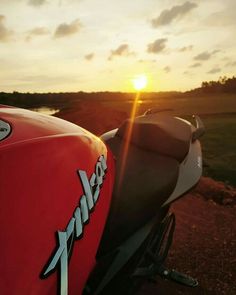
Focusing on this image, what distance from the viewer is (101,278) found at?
83.4 inches

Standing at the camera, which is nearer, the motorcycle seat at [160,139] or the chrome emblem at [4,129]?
the chrome emblem at [4,129]

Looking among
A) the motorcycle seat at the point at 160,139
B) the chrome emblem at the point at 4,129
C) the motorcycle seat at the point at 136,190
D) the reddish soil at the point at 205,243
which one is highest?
the chrome emblem at the point at 4,129

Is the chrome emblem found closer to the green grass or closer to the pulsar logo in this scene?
the pulsar logo

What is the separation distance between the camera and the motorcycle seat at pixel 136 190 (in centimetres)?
220

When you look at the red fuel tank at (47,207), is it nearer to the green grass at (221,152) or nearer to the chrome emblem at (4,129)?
the chrome emblem at (4,129)

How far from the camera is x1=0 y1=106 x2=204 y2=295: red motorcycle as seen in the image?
1.50 m

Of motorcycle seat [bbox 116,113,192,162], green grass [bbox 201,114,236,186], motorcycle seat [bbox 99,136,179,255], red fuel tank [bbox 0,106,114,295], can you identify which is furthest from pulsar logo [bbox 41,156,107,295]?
green grass [bbox 201,114,236,186]

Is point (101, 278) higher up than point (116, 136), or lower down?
lower down

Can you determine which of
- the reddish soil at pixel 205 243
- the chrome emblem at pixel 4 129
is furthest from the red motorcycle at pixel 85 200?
the reddish soil at pixel 205 243

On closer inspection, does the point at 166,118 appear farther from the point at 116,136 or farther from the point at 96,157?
the point at 96,157

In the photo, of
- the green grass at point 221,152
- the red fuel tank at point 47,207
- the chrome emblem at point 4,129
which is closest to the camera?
the red fuel tank at point 47,207

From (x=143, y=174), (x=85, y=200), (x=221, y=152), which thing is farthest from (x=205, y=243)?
(x=221, y=152)

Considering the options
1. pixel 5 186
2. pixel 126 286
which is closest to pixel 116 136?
pixel 126 286

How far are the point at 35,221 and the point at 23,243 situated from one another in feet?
0.30
